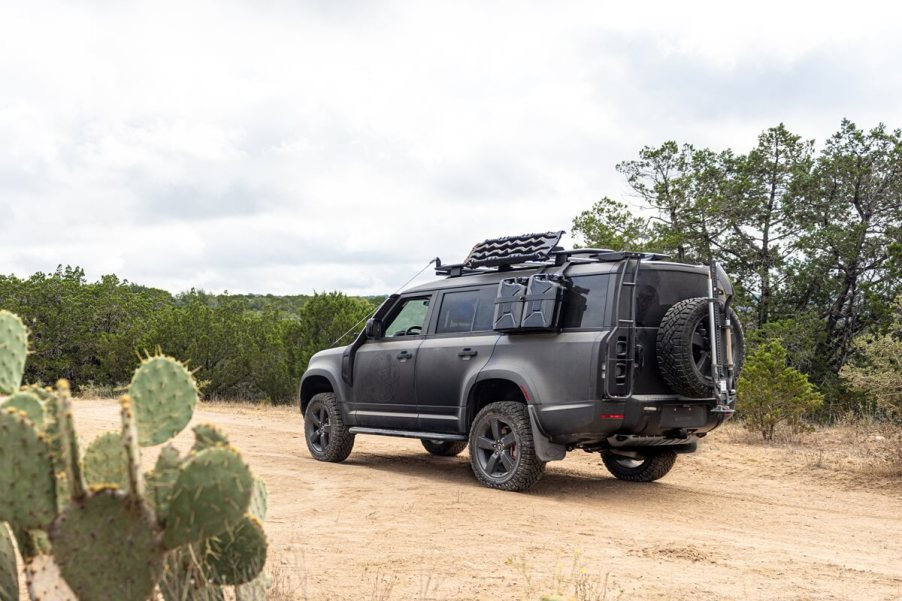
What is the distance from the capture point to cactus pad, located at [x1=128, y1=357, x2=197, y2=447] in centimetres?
379

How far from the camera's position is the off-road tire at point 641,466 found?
32.5 feet

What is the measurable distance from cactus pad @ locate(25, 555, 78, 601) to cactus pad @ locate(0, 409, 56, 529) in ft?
0.74

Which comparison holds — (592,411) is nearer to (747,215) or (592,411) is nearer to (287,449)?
(287,449)

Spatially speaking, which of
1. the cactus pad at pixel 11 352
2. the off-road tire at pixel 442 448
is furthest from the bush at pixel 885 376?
the cactus pad at pixel 11 352

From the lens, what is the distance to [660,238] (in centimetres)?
2481

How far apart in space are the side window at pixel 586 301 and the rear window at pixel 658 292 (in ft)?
1.10

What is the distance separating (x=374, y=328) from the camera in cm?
1048

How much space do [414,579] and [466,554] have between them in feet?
2.42

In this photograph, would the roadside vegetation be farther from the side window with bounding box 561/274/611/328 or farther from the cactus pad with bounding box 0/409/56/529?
the cactus pad with bounding box 0/409/56/529

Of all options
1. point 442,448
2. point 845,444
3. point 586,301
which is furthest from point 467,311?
point 845,444

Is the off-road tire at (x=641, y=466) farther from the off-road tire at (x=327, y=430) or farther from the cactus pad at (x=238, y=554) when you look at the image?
the cactus pad at (x=238, y=554)

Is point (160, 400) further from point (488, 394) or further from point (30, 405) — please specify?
point (488, 394)

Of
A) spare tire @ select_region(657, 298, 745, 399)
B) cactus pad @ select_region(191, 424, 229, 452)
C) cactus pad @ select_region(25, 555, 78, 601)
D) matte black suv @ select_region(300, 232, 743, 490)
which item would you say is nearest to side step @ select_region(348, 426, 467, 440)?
matte black suv @ select_region(300, 232, 743, 490)

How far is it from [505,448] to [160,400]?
5346 millimetres
